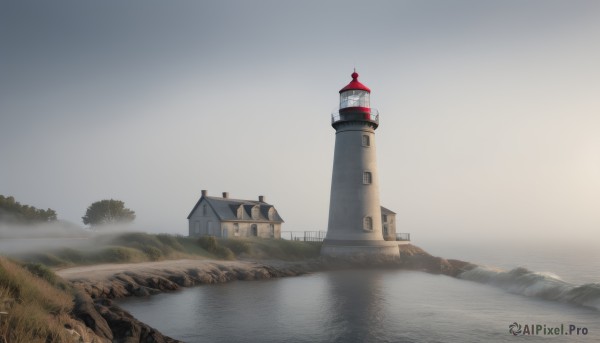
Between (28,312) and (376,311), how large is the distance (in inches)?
607

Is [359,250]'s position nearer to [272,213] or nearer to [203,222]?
[272,213]

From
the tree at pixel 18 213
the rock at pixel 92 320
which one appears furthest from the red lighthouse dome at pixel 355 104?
the tree at pixel 18 213

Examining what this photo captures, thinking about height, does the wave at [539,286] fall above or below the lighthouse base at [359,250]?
below

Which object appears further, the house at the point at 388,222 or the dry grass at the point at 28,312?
the house at the point at 388,222

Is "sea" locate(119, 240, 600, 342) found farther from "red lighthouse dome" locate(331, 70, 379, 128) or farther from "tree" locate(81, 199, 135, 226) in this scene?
"tree" locate(81, 199, 135, 226)

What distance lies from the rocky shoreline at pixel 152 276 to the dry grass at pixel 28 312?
114 centimetres

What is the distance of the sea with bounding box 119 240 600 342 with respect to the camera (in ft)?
52.4

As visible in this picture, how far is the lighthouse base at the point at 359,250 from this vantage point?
38375 millimetres

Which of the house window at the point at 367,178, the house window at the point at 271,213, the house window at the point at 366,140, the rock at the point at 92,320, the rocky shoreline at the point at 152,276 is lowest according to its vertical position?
the rocky shoreline at the point at 152,276

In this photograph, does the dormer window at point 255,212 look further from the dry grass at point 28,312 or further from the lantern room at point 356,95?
the dry grass at point 28,312

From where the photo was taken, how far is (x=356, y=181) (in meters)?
38.6

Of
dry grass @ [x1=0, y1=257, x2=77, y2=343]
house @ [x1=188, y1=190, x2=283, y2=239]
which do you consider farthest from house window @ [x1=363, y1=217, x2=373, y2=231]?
dry grass @ [x1=0, y1=257, x2=77, y2=343]

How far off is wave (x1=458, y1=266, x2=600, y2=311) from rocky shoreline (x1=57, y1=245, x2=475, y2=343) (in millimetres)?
4228

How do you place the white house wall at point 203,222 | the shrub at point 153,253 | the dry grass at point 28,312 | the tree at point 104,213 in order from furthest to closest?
the tree at point 104,213
the white house wall at point 203,222
the shrub at point 153,253
the dry grass at point 28,312
